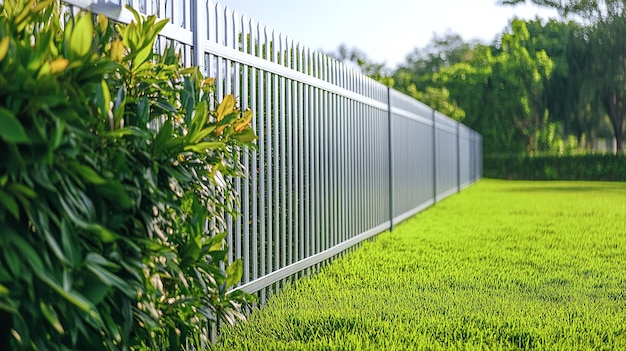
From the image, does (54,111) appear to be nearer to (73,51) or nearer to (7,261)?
(73,51)

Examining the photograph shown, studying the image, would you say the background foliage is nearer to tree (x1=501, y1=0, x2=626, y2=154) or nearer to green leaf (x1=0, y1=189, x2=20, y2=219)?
tree (x1=501, y1=0, x2=626, y2=154)

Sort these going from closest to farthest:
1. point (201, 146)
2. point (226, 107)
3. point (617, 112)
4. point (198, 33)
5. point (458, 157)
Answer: point (201, 146) → point (226, 107) → point (198, 33) → point (458, 157) → point (617, 112)

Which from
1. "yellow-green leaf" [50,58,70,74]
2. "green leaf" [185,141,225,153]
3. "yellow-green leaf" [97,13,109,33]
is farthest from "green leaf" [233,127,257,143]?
"yellow-green leaf" [50,58,70,74]

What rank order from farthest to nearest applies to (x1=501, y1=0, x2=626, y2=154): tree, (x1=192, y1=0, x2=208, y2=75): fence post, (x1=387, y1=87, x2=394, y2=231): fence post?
(x1=501, y1=0, x2=626, y2=154): tree → (x1=387, y1=87, x2=394, y2=231): fence post → (x1=192, y1=0, x2=208, y2=75): fence post

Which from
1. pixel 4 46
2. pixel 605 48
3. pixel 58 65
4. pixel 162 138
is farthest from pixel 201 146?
pixel 605 48

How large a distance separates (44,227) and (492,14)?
1987 inches

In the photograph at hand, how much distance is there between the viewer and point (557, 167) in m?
34.8

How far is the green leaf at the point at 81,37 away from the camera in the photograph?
2.31m

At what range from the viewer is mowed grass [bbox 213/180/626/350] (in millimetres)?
4180

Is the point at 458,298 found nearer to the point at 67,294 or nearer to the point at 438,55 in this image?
the point at 67,294

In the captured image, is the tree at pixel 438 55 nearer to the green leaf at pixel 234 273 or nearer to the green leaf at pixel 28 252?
the green leaf at pixel 234 273

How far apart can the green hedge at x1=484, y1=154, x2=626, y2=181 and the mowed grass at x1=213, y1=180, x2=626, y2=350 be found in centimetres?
2487

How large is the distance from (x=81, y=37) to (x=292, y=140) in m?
3.65

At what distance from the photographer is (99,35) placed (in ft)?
9.46
